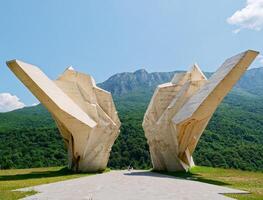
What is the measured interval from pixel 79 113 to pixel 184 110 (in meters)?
6.56

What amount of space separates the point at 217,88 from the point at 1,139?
37.0 m

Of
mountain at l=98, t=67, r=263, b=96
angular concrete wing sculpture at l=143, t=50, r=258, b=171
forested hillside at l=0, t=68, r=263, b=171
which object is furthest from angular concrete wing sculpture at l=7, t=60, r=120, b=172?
mountain at l=98, t=67, r=263, b=96

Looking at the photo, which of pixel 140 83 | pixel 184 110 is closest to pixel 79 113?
pixel 184 110

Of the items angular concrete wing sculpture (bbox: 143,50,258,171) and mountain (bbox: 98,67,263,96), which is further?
mountain (bbox: 98,67,263,96)

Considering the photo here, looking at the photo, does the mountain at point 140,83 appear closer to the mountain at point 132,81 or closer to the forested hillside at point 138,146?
the mountain at point 132,81

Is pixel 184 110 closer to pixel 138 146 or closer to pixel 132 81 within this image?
pixel 138 146

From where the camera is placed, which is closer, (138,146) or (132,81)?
(138,146)

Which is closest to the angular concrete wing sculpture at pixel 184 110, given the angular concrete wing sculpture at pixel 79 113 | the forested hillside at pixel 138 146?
the angular concrete wing sculpture at pixel 79 113

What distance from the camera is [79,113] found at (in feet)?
83.5

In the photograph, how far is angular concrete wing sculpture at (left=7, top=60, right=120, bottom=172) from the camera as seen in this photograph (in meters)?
22.8

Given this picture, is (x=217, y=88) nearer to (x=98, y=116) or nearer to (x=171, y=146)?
(x=171, y=146)

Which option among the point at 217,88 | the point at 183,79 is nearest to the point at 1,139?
the point at 183,79

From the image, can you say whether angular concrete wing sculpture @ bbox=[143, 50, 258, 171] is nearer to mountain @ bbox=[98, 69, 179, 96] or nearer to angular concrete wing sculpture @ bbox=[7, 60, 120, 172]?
angular concrete wing sculpture @ bbox=[7, 60, 120, 172]

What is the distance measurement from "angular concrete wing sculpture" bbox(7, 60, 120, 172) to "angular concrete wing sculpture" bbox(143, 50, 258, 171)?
120 inches
